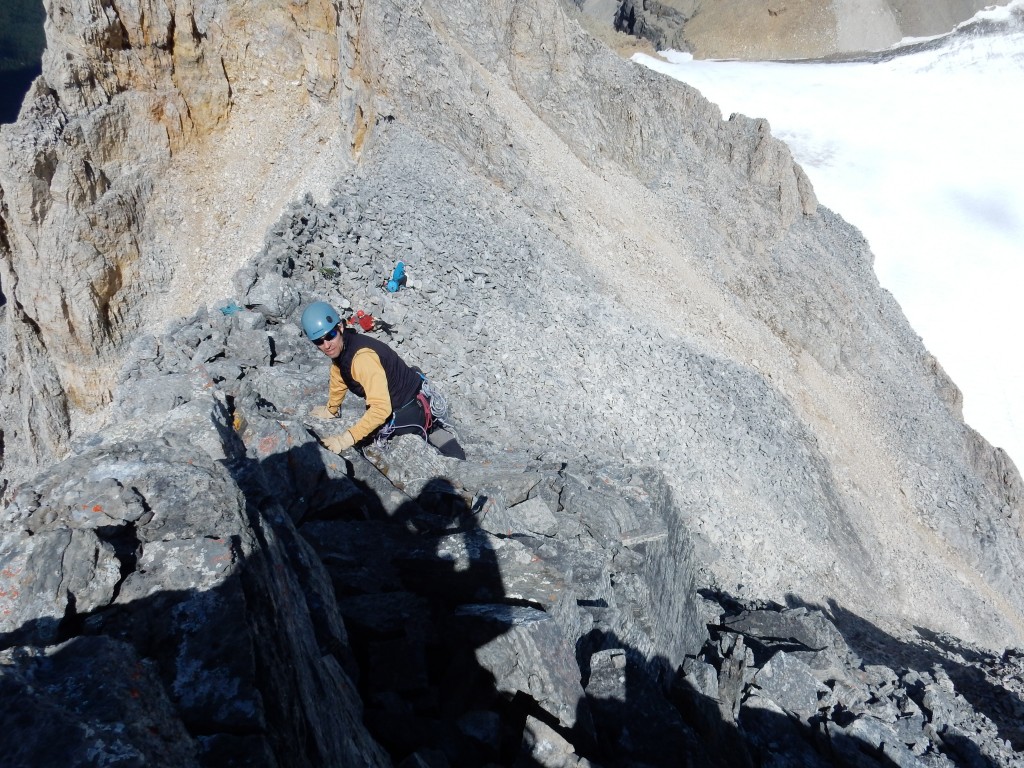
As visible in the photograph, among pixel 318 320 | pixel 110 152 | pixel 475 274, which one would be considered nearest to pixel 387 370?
pixel 318 320

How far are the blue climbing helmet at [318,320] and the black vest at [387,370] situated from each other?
0.23 metres

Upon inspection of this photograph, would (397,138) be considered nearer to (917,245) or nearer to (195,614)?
(195,614)

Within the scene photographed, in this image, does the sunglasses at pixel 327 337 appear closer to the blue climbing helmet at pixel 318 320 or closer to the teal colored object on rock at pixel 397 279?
the blue climbing helmet at pixel 318 320

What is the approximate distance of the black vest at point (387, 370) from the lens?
8016 millimetres

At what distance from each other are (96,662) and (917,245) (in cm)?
5092

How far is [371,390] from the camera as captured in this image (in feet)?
25.3

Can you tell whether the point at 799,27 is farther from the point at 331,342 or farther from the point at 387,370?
the point at 331,342

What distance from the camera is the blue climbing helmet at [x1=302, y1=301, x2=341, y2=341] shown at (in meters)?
7.82

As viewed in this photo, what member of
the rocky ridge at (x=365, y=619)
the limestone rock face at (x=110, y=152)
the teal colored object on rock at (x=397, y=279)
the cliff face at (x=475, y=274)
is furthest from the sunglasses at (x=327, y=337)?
the limestone rock face at (x=110, y=152)

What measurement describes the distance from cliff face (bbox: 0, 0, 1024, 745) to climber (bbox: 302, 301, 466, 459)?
119 cm

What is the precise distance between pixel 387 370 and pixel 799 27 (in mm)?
73013

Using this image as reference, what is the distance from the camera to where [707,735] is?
18.7 ft

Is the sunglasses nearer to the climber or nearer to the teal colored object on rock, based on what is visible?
the climber

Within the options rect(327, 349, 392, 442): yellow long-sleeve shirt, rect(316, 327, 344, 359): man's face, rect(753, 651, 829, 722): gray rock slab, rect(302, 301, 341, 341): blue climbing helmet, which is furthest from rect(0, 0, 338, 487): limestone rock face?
rect(753, 651, 829, 722): gray rock slab
